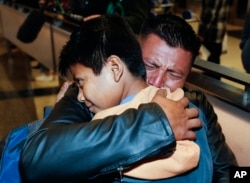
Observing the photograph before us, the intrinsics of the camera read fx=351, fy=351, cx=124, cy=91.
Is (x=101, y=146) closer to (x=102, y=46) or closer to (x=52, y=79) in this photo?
(x=102, y=46)

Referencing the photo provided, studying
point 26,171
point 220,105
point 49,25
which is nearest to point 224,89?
point 220,105

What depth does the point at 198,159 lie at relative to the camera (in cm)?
81

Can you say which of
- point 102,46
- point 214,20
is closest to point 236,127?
point 102,46

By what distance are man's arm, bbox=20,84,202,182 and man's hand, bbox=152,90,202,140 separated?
0.14ft

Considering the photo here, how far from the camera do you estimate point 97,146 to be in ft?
2.35

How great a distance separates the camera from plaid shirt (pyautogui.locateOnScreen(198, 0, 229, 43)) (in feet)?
10.9

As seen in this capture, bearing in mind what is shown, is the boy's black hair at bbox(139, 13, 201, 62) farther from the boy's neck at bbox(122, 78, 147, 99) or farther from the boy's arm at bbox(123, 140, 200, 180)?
the boy's arm at bbox(123, 140, 200, 180)

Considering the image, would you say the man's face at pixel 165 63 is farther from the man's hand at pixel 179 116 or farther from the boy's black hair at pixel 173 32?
the man's hand at pixel 179 116

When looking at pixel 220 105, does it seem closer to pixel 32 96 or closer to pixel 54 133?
pixel 54 133

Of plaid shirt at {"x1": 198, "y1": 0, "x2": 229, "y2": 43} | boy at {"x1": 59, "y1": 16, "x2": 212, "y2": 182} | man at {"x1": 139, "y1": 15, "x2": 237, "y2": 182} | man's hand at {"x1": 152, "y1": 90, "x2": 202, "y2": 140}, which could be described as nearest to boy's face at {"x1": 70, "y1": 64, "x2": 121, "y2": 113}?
boy at {"x1": 59, "y1": 16, "x2": 212, "y2": 182}

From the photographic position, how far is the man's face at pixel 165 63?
1.12 metres

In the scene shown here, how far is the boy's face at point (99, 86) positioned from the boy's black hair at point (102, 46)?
0.01 meters

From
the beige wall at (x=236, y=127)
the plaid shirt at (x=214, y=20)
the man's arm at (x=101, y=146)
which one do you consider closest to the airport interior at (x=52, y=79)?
the beige wall at (x=236, y=127)

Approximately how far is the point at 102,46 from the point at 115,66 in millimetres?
60
